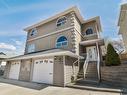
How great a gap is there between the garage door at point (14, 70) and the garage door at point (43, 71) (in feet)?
12.2

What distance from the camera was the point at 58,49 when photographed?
11.4 m

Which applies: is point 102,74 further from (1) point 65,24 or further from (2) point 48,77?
(1) point 65,24

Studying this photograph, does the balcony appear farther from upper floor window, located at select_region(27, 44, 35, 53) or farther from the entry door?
upper floor window, located at select_region(27, 44, 35, 53)

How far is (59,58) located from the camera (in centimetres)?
917

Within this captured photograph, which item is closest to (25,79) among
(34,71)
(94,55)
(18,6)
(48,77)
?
(34,71)

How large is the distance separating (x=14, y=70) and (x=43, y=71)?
6115 millimetres

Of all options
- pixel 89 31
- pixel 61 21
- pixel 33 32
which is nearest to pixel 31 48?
pixel 33 32

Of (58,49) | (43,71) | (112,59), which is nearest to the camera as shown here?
(112,59)

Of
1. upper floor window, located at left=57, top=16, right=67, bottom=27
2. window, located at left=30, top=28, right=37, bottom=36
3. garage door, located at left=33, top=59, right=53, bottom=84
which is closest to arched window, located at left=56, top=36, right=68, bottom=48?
upper floor window, located at left=57, top=16, right=67, bottom=27

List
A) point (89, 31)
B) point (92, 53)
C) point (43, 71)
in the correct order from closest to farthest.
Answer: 1. point (43, 71)
2. point (92, 53)
3. point (89, 31)

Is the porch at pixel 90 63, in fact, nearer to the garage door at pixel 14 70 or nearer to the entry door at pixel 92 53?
the entry door at pixel 92 53

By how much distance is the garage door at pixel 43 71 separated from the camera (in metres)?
9.48

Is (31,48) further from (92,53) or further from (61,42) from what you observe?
(92,53)

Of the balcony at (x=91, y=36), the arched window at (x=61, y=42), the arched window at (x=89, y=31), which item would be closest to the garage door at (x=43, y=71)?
the arched window at (x=61, y=42)
